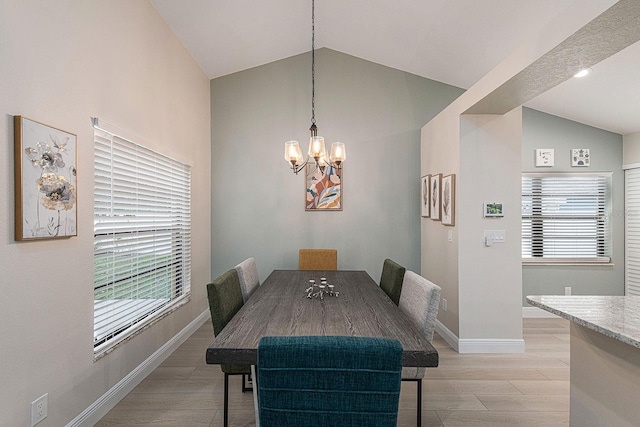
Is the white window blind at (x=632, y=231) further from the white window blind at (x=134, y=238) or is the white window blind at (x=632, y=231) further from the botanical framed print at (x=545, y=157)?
the white window blind at (x=134, y=238)

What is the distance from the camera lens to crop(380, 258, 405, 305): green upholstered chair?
2.86m

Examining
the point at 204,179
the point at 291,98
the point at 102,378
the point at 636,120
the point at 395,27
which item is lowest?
the point at 102,378

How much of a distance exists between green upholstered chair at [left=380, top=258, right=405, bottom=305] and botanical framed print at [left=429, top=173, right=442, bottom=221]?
1.03m

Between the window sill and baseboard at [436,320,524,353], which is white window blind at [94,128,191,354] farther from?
the window sill

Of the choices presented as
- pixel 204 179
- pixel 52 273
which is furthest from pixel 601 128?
pixel 52 273

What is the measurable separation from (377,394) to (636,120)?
4.49 meters

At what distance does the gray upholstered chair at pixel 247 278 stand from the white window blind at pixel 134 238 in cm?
76

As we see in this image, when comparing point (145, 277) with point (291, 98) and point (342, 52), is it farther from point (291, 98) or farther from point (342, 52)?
point (342, 52)

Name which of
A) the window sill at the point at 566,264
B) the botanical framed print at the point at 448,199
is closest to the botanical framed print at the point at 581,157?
the window sill at the point at 566,264

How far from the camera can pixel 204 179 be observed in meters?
4.42

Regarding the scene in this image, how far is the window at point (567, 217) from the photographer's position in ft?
14.8

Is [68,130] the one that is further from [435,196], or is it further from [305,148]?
[435,196]

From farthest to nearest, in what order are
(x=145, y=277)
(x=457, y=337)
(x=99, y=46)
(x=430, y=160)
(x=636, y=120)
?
(x=430, y=160) < (x=636, y=120) < (x=457, y=337) < (x=145, y=277) < (x=99, y=46)

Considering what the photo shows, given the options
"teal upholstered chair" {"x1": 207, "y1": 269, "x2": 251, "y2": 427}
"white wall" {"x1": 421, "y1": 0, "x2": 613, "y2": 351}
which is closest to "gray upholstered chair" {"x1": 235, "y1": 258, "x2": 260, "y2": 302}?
"teal upholstered chair" {"x1": 207, "y1": 269, "x2": 251, "y2": 427}
